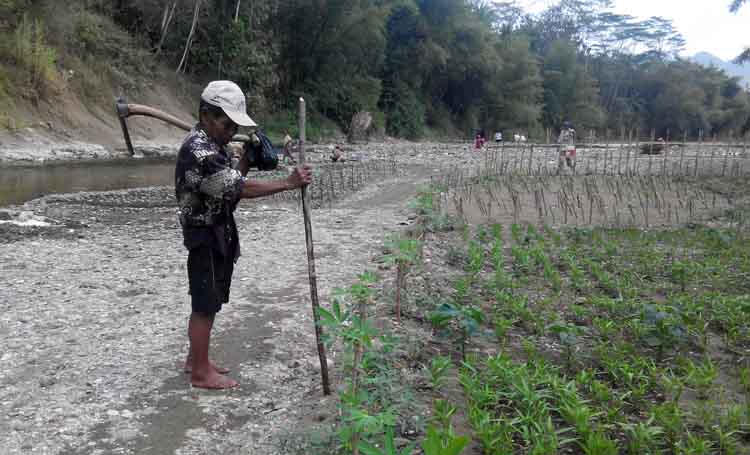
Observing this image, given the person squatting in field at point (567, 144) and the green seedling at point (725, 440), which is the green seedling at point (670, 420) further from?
the person squatting in field at point (567, 144)

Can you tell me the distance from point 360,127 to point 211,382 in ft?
90.2

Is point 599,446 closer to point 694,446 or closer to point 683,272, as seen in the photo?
point 694,446

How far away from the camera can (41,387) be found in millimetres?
3137

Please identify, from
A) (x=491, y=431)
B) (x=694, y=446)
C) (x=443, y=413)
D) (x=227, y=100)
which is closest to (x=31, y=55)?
(x=227, y=100)

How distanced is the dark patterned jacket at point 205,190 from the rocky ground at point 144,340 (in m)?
0.84

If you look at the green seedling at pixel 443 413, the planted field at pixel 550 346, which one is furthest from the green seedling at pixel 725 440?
the green seedling at pixel 443 413

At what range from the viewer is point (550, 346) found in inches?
149

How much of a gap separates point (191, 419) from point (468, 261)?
357cm

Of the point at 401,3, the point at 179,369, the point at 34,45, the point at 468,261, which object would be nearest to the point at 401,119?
the point at 401,3

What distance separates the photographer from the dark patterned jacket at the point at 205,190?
9.35ft

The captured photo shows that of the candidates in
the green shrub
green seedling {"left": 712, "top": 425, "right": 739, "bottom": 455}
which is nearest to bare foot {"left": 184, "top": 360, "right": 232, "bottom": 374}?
green seedling {"left": 712, "top": 425, "right": 739, "bottom": 455}

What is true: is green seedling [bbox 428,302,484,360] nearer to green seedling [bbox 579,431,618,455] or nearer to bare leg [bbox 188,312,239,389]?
green seedling [bbox 579,431,618,455]

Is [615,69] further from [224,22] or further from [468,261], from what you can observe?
[468,261]

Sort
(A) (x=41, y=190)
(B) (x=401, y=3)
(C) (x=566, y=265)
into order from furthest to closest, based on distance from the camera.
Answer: (B) (x=401, y=3) < (A) (x=41, y=190) < (C) (x=566, y=265)
